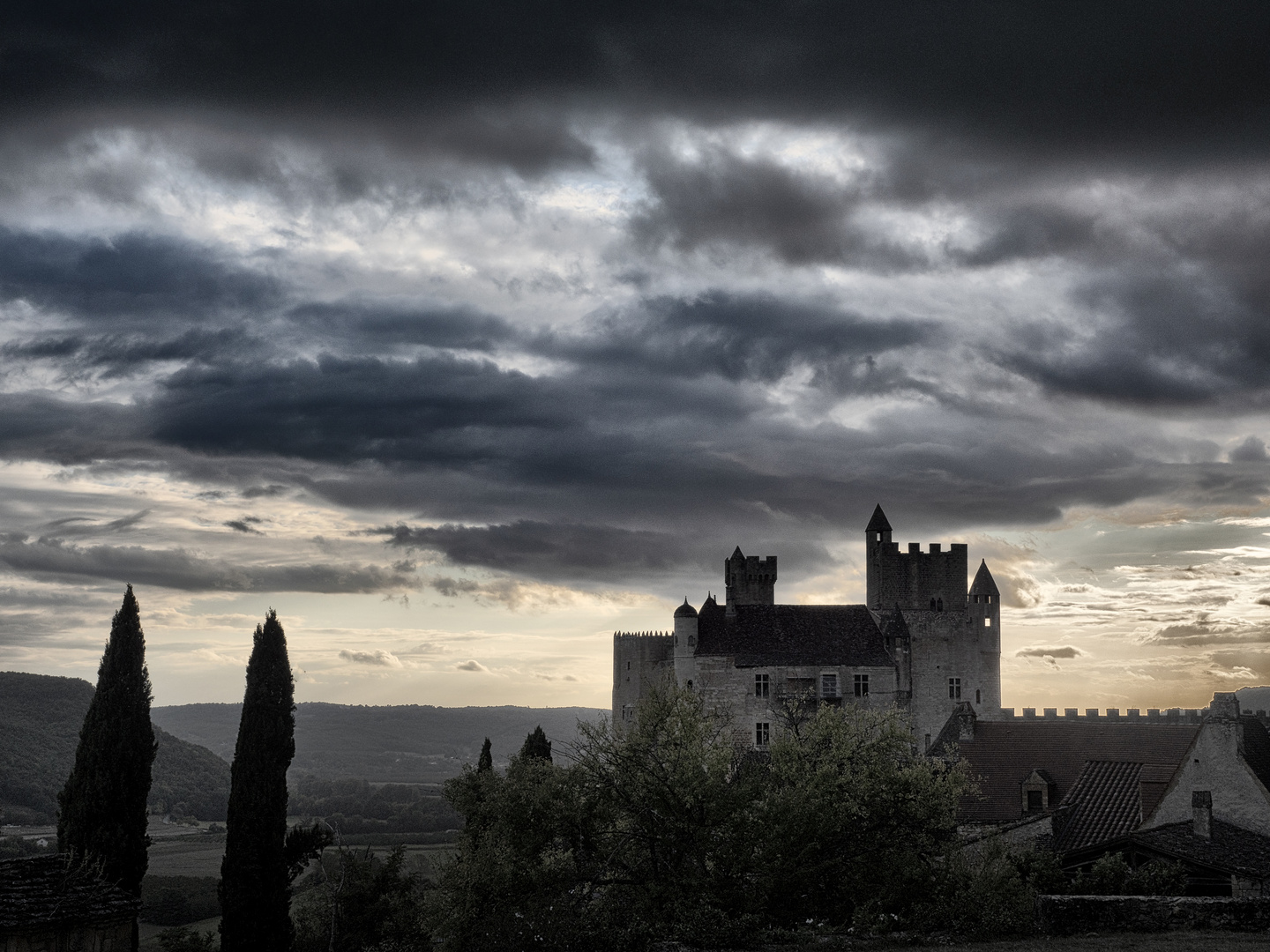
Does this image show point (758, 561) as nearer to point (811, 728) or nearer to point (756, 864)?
point (811, 728)

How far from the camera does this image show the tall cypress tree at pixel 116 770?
110 feet

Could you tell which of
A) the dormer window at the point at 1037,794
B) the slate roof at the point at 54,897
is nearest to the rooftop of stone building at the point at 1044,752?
the dormer window at the point at 1037,794

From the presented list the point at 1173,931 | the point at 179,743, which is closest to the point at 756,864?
the point at 1173,931

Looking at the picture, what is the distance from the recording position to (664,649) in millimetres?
74688

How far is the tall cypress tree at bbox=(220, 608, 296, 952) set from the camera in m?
35.8

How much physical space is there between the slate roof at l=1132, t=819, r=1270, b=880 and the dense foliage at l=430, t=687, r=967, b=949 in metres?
7.53

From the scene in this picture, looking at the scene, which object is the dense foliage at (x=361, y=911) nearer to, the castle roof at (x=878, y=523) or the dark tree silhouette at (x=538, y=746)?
the dark tree silhouette at (x=538, y=746)

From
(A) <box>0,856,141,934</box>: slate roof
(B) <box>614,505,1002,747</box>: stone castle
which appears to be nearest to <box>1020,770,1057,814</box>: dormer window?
(B) <box>614,505,1002,747</box>: stone castle

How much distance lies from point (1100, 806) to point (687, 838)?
67.8 feet

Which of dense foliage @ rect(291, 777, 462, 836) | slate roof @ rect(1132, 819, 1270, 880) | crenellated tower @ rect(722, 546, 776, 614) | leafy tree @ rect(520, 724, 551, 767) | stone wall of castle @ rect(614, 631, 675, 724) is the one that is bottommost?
dense foliage @ rect(291, 777, 462, 836)

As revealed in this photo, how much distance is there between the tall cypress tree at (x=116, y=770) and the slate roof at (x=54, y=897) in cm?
957

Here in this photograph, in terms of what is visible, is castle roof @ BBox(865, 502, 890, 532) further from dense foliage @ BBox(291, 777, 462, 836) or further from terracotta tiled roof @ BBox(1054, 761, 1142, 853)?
dense foliage @ BBox(291, 777, 462, 836)

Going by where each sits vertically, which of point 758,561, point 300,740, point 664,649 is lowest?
point 300,740

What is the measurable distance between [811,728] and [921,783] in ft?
12.3
